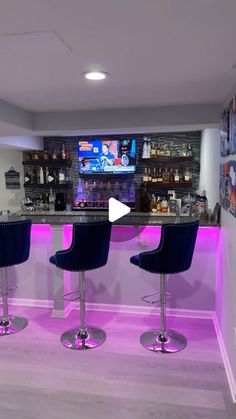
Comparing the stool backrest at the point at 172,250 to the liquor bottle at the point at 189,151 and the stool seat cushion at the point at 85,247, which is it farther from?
the liquor bottle at the point at 189,151

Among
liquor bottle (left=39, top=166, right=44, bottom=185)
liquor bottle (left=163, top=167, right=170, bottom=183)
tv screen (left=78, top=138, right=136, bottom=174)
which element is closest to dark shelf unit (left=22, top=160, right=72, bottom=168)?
liquor bottle (left=39, top=166, right=44, bottom=185)

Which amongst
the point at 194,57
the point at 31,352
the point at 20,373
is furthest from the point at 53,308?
the point at 194,57

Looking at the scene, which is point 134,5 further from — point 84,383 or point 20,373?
point 20,373

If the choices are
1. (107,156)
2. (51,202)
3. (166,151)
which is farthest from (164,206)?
(51,202)

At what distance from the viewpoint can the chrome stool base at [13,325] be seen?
310cm

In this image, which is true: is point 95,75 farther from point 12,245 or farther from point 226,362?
point 226,362

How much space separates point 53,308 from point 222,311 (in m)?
Result: 1.75

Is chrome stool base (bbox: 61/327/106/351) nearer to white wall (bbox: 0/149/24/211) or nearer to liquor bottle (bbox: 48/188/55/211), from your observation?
liquor bottle (bbox: 48/188/55/211)

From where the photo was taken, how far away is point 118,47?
1564 mm

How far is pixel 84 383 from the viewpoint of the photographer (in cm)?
236

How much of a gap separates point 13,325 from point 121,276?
121 centimetres

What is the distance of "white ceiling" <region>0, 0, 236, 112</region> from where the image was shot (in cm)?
119

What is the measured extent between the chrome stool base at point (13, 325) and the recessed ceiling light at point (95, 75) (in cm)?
243

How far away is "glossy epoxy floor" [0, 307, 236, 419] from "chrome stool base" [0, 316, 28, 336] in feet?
0.30
